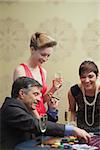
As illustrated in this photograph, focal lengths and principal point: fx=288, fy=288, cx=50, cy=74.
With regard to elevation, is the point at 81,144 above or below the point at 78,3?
below

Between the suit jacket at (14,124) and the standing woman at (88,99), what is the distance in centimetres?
63

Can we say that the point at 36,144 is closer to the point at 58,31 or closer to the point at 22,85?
the point at 22,85

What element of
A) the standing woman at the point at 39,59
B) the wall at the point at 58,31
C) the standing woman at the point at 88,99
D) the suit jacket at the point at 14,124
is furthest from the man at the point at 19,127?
the wall at the point at 58,31

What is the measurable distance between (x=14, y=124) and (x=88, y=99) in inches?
32.4

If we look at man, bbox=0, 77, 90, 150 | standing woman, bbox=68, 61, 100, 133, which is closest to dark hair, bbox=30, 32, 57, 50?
standing woman, bbox=68, 61, 100, 133

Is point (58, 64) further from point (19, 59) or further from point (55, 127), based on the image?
point (55, 127)

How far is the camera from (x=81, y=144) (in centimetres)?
152

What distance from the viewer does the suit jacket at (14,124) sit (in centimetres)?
152

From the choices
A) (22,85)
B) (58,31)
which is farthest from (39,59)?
(58,31)

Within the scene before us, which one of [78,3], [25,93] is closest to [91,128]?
[25,93]

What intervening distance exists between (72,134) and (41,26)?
57.6 inches

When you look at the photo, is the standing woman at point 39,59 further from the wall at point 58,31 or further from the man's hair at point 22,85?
the wall at point 58,31

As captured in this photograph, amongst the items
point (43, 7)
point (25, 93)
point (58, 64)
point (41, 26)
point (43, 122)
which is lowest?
point (43, 122)

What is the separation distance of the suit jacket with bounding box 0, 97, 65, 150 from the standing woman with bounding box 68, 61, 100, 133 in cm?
63
